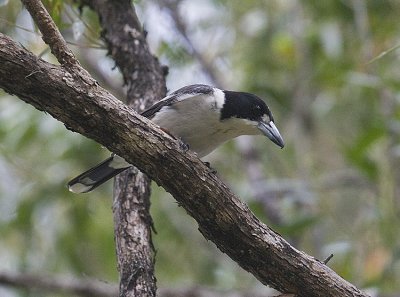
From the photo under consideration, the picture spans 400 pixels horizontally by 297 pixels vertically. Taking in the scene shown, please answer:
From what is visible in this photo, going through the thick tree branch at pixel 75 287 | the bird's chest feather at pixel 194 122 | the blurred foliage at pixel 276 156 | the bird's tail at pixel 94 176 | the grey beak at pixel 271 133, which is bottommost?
the bird's tail at pixel 94 176

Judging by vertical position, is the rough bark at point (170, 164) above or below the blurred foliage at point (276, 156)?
below

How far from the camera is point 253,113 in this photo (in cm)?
380

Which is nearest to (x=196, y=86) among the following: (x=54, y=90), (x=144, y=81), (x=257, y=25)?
(x=144, y=81)

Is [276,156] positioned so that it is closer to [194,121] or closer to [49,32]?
[194,121]

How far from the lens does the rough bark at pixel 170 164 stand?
2590 millimetres

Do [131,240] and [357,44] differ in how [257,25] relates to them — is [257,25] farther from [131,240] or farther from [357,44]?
[131,240]

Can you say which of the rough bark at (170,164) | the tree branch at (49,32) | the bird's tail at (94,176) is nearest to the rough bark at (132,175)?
the bird's tail at (94,176)

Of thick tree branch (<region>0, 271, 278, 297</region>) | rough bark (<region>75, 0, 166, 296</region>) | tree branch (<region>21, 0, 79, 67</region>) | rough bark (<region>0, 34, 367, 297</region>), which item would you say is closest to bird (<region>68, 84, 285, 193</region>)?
rough bark (<region>75, 0, 166, 296</region>)

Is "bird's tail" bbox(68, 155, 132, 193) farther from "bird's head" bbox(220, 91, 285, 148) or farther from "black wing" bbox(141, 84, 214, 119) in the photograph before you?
"bird's head" bbox(220, 91, 285, 148)


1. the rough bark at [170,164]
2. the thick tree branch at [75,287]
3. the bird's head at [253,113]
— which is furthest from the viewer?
the thick tree branch at [75,287]

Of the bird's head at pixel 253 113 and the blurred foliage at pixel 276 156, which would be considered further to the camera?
the blurred foliage at pixel 276 156

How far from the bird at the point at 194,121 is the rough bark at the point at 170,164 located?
75 centimetres

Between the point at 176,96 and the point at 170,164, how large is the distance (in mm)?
941

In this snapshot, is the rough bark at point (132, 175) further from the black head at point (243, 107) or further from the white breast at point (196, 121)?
the black head at point (243, 107)
